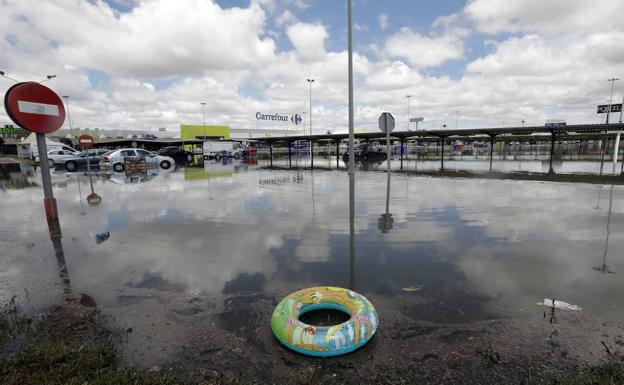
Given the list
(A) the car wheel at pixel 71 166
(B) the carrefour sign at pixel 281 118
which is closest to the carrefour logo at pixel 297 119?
(B) the carrefour sign at pixel 281 118

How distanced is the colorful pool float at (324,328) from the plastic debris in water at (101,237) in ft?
16.6

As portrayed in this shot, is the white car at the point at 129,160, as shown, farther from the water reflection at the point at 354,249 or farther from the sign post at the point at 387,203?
the sign post at the point at 387,203

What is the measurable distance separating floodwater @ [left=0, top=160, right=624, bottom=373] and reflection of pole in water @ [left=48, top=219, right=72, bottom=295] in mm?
36

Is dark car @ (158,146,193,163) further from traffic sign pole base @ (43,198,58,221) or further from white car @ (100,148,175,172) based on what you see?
traffic sign pole base @ (43,198,58,221)

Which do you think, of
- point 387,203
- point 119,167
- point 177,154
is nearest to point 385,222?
point 387,203

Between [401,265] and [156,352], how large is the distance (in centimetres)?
351

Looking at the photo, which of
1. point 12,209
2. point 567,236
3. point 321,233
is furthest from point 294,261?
point 12,209

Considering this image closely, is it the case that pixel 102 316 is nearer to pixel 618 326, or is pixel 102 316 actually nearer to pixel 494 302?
pixel 494 302

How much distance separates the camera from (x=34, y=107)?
22.2 ft

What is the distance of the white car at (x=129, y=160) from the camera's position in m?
23.8

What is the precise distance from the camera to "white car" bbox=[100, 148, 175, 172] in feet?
78.1

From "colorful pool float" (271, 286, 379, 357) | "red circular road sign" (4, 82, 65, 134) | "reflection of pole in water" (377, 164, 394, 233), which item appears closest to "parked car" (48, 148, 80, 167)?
"red circular road sign" (4, 82, 65, 134)

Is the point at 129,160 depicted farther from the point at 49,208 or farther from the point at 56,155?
the point at 49,208

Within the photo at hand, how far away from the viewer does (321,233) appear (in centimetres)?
683
